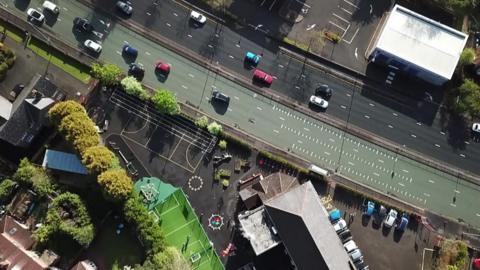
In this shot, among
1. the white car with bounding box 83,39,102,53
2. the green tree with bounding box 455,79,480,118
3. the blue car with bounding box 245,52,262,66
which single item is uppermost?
the green tree with bounding box 455,79,480,118

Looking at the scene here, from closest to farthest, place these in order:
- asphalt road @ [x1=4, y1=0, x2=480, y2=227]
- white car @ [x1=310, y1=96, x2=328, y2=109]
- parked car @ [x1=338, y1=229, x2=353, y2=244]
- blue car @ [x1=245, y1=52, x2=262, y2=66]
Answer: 1. parked car @ [x1=338, y1=229, x2=353, y2=244]
2. asphalt road @ [x1=4, y1=0, x2=480, y2=227]
3. white car @ [x1=310, y1=96, x2=328, y2=109]
4. blue car @ [x1=245, y1=52, x2=262, y2=66]

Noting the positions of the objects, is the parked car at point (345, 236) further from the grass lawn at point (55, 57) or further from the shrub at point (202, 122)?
the grass lawn at point (55, 57)

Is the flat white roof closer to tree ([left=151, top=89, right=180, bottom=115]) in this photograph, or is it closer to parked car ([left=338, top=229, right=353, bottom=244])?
parked car ([left=338, top=229, right=353, bottom=244])

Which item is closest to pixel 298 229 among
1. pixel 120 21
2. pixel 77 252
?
pixel 77 252

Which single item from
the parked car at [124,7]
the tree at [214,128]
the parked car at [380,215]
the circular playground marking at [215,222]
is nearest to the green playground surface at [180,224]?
the circular playground marking at [215,222]

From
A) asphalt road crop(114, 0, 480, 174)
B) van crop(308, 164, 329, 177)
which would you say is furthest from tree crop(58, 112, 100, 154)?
van crop(308, 164, 329, 177)

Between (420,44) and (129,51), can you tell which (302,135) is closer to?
(420,44)

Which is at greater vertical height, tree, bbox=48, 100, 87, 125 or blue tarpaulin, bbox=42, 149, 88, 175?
tree, bbox=48, 100, 87, 125

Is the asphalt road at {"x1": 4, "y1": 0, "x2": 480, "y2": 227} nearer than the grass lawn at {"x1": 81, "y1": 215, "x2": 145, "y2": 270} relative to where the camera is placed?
No
